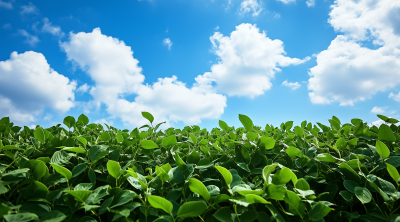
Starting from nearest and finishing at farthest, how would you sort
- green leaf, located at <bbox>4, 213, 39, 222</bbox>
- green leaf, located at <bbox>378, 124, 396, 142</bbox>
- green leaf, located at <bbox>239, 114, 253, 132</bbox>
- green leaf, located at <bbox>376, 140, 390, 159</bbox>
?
green leaf, located at <bbox>4, 213, 39, 222</bbox>, green leaf, located at <bbox>376, 140, 390, 159</bbox>, green leaf, located at <bbox>378, 124, 396, 142</bbox>, green leaf, located at <bbox>239, 114, 253, 132</bbox>

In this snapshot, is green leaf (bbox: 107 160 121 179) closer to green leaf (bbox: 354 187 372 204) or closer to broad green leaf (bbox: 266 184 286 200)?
broad green leaf (bbox: 266 184 286 200)

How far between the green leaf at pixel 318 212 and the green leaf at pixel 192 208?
686 mm

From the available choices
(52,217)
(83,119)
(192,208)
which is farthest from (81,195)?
(83,119)

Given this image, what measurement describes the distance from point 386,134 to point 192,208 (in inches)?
79.5

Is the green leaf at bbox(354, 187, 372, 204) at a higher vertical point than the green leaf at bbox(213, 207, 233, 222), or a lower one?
higher

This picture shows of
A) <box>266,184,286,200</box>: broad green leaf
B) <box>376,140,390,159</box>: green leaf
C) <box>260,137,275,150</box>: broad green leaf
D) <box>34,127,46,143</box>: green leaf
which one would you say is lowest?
<box>266,184,286,200</box>: broad green leaf

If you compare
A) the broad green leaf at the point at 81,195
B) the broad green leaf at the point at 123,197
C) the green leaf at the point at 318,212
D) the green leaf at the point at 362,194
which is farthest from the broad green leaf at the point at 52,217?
the green leaf at the point at 362,194

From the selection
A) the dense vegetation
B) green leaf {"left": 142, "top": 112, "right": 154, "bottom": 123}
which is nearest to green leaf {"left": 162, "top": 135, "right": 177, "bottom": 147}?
the dense vegetation

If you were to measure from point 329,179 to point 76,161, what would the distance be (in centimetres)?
224

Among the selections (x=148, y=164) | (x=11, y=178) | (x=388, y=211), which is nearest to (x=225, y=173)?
(x=148, y=164)

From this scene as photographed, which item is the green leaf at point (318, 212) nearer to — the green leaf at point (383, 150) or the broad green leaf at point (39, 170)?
the green leaf at point (383, 150)

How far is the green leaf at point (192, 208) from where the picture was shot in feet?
3.83

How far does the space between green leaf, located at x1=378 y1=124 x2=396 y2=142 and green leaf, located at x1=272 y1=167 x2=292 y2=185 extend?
4.31 feet

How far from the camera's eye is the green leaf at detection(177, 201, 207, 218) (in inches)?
46.0
